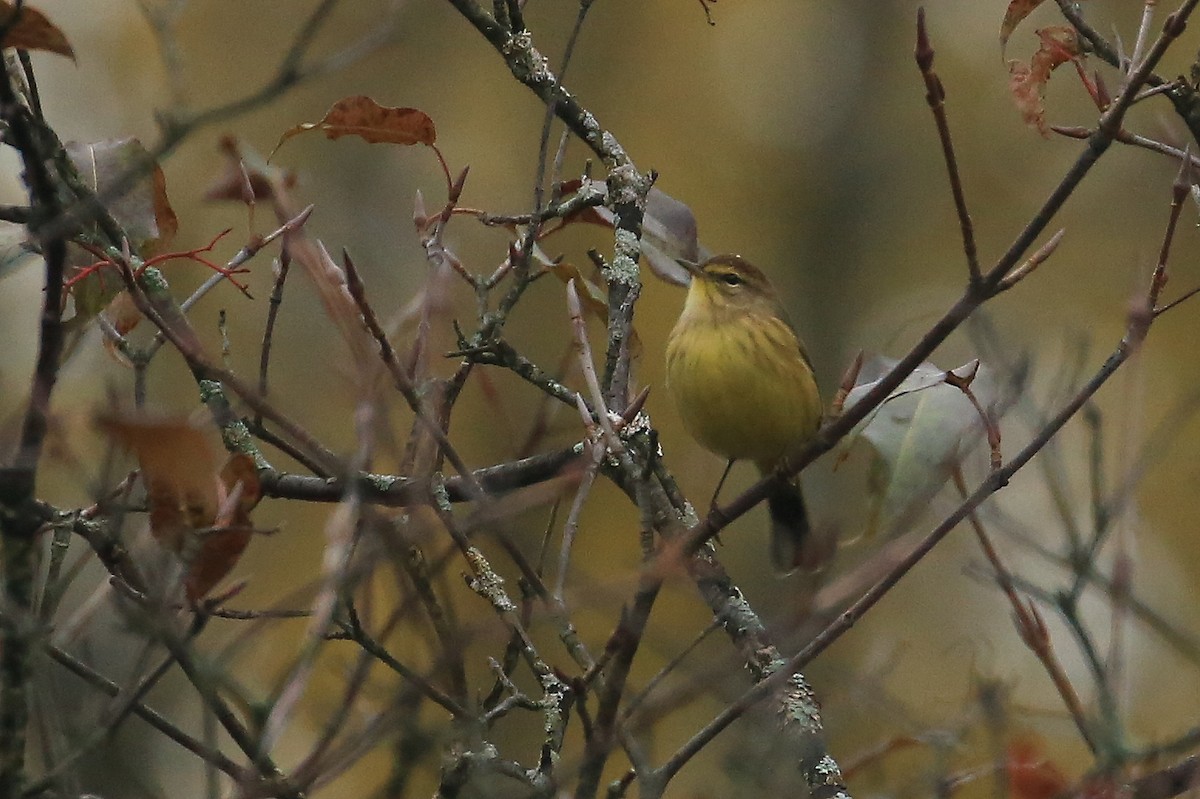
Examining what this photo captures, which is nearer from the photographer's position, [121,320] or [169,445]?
[169,445]

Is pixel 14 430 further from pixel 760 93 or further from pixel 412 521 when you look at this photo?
pixel 760 93

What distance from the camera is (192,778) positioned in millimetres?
5391

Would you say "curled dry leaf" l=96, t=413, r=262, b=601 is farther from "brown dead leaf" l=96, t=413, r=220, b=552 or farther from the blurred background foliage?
the blurred background foliage

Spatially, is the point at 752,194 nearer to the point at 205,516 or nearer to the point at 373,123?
the point at 373,123

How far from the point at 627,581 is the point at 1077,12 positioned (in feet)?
6.26

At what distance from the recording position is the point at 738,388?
13.8 feet

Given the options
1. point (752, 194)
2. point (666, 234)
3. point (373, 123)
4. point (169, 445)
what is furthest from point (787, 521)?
point (752, 194)

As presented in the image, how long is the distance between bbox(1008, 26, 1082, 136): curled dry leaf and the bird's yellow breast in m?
1.60

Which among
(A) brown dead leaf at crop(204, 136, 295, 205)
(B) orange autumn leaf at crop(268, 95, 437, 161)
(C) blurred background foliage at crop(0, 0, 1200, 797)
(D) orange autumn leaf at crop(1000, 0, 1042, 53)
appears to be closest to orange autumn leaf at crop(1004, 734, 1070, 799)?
(D) orange autumn leaf at crop(1000, 0, 1042, 53)

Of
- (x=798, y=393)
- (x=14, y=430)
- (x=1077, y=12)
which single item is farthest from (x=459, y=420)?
(x=14, y=430)

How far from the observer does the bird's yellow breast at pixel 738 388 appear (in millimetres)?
4234

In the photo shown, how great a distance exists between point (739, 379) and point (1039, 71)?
1.65m

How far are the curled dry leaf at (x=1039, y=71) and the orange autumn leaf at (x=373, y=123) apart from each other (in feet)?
3.93

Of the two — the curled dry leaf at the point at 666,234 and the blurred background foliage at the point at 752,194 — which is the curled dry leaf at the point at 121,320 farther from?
the blurred background foliage at the point at 752,194
